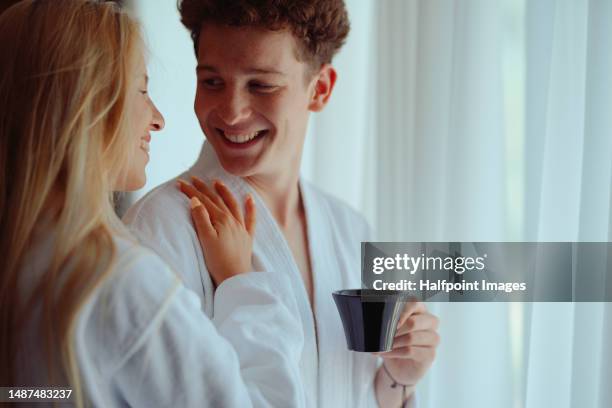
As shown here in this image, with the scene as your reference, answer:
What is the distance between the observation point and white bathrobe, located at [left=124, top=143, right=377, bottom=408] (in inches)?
32.4

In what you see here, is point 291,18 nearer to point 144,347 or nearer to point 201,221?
point 201,221

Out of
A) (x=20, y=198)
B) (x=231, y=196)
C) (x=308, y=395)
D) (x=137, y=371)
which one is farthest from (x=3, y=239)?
(x=308, y=395)

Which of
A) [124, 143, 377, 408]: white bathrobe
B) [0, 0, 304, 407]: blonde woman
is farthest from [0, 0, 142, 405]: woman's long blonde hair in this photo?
[124, 143, 377, 408]: white bathrobe

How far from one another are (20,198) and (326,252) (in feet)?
1.52

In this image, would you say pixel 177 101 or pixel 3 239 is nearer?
pixel 3 239

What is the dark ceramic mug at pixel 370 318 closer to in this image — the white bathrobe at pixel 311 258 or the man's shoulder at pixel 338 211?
the white bathrobe at pixel 311 258

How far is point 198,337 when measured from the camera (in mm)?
653

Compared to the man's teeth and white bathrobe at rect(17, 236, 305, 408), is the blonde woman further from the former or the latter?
the man's teeth

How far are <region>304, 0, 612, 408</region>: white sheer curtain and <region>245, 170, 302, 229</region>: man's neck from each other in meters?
0.12

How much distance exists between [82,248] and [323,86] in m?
0.49

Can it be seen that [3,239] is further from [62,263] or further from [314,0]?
[314,0]

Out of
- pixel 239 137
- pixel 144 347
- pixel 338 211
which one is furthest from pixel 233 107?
pixel 144 347

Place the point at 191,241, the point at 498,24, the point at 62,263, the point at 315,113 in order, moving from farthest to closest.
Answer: the point at 315,113 → the point at 498,24 → the point at 191,241 → the point at 62,263

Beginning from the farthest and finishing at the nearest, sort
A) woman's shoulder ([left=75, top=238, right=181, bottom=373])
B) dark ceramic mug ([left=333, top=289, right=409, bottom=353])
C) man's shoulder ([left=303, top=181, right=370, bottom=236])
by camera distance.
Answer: man's shoulder ([left=303, top=181, right=370, bottom=236])
dark ceramic mug ([left=333, top=289, right=409, bottom=353])
woman's shoulder ([left=75, top=238, right=181, bottom=373])
